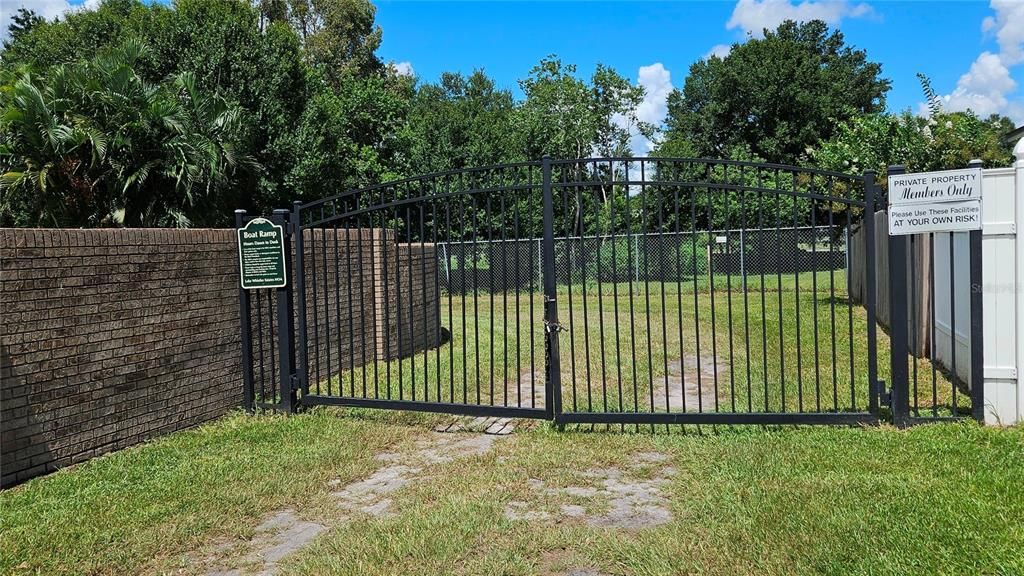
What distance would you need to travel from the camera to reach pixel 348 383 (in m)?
7.92

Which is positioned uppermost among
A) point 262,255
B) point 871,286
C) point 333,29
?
point 333,29

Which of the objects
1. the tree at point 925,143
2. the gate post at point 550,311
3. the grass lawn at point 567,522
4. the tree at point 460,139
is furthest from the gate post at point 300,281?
the tree at point 460,139

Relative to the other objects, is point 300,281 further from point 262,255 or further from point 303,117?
point 303,117

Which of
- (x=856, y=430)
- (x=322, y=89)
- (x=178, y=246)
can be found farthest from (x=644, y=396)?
(x=322, y=89)

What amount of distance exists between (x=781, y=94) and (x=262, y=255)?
34.7 metres

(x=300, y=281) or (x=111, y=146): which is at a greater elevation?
(x=111, y=146)

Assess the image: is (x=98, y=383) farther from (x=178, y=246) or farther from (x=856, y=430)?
(x=856, y=430)

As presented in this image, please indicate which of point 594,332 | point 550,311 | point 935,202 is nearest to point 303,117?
point 594,332

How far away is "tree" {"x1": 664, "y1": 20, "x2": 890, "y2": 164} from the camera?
116 ft

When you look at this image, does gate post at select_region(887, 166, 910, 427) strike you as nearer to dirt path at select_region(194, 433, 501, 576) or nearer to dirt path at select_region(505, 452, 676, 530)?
dirt path at select_region(505, 452, 676, 530)

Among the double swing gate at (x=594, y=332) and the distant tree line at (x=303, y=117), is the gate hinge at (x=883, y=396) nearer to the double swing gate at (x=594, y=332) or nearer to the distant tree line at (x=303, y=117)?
the double swing gate at (x=594, y=332)

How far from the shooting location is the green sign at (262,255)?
6.19m

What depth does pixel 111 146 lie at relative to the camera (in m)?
12.6

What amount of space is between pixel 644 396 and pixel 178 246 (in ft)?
15.3
